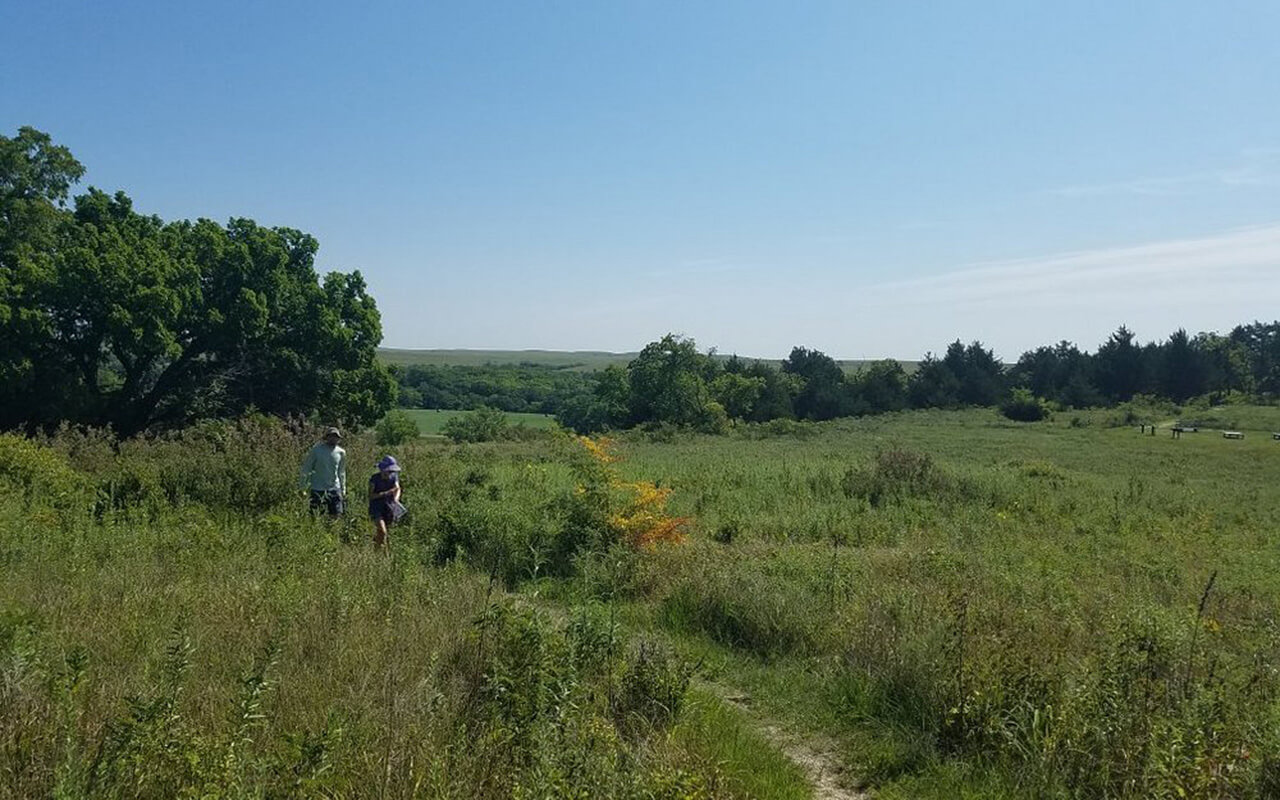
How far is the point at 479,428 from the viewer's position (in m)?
45.6

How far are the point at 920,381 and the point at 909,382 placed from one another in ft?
3.12

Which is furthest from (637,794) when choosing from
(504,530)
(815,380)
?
(815,380)

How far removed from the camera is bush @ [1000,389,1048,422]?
55.8m

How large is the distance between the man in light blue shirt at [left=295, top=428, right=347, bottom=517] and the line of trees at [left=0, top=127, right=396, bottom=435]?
65.5 ft

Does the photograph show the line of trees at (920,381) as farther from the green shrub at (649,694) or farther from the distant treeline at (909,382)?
the green shrub at (649,694)

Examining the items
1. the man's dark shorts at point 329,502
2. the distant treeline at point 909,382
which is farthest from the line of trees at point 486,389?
the man's dark shorts at point 329,502

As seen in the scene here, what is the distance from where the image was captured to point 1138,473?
2578 cm

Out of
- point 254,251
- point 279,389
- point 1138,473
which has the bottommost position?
point 1138,473

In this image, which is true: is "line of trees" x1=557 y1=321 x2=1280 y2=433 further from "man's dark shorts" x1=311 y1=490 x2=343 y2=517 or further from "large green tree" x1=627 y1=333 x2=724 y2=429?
"man's dark shorts" x1=311 y1=490 x2=343 y2=517

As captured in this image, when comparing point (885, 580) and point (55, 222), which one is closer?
point (885, 580)

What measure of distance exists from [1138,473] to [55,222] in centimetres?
3823

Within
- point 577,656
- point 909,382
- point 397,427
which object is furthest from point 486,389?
point 577,656

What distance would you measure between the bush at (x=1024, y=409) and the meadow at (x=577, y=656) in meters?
48.1

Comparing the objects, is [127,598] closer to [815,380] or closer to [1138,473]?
[1138,473]
